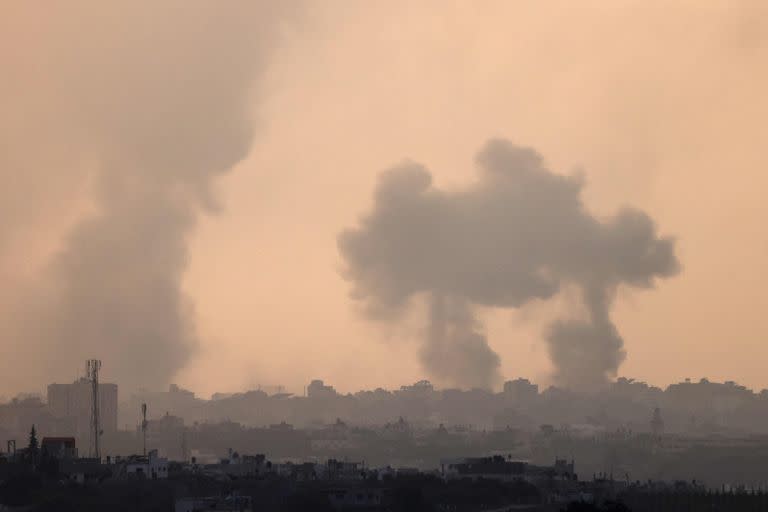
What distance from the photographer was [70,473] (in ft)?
440

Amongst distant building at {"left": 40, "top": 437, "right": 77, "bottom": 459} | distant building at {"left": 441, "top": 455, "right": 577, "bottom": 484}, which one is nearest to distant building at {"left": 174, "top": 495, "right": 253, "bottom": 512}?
distant building at {"left": 40, "top": 437, "right": 77, "bottom": 459}

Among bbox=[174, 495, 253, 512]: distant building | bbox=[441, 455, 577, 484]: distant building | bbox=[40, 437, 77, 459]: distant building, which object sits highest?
bbox=[40, 437, 77, 459]: distant building

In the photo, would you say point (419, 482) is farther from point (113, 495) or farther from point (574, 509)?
point (574, 509)

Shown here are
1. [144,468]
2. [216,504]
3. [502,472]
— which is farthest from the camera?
[502,472]

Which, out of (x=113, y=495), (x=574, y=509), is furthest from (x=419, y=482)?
(x=574, y=509)

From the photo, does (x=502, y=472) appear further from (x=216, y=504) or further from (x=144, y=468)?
(x=216, y=504)

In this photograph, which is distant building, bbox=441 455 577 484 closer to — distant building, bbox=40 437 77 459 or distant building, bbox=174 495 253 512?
distant building, bbox=40 437 77 459

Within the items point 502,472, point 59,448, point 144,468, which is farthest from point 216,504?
point 502,472

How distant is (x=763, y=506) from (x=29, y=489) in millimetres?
44587

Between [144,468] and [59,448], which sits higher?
[59,448]

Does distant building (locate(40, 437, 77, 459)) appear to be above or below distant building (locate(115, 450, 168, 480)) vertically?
above

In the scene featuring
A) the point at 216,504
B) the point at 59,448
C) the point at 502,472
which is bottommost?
the point at 216,504

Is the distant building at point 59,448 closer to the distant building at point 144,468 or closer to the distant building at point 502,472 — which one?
the distant building at point 144,468

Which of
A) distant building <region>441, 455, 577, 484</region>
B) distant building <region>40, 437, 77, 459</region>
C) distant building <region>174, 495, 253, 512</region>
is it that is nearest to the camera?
distant building <region>174, 495, 253, 512</region>
